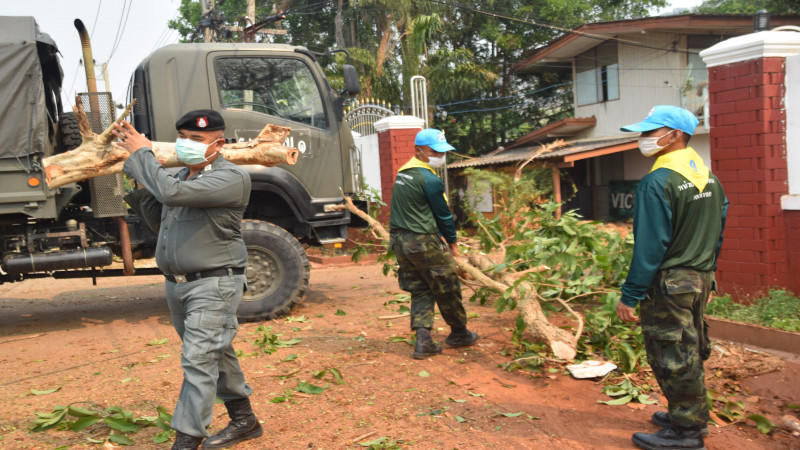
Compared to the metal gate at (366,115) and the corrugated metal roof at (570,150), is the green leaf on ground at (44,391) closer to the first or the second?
the metal gate at (366,115)

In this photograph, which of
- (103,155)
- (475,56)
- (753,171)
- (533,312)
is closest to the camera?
(533,312)

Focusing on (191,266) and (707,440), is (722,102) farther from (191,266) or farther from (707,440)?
(191,266)

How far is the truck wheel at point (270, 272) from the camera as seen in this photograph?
655 cm

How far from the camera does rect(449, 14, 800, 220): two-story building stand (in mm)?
14945

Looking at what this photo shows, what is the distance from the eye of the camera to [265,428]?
3.83 m

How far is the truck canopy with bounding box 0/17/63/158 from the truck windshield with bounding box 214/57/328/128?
5.57 feet

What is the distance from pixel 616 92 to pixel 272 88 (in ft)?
→ 43.5

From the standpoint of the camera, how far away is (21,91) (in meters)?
5.82

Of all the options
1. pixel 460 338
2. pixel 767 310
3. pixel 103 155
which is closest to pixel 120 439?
pixel 103 155

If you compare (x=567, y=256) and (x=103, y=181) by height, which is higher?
(x=103, y=181)

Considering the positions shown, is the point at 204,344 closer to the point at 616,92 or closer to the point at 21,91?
the point at 21,91

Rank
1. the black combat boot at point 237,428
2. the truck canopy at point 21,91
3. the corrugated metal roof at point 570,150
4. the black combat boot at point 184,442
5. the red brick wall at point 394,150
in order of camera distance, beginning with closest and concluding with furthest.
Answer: the black combat boot at point 184,442 < the black combat boot at point 237,428 < the truck canopy at point 21,91 < the red brick wall at point 394,150 < the corrugated metal roof at point 570,150

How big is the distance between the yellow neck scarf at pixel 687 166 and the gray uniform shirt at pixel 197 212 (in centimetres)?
229

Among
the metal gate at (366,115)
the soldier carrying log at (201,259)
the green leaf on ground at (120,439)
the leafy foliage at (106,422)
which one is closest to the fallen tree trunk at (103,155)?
the soldier carrying log at (201,259)
